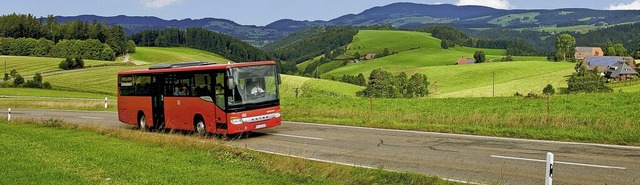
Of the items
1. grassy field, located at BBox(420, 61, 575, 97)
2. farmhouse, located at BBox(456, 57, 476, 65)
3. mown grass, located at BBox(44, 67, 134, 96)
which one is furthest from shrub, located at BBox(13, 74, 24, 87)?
farmhouse, located at BBox(456, 57, 476, 65)

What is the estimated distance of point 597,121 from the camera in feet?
64.4

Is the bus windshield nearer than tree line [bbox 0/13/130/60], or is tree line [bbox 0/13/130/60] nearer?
the bus windshield

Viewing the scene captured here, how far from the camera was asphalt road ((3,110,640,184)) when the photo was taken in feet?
42.0

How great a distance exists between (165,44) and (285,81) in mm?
98227

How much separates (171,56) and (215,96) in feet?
441

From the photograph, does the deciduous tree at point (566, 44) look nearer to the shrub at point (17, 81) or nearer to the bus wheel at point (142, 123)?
the shrub at point (17, 81)

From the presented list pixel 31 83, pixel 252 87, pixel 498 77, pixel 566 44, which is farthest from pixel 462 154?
pixel 566 44

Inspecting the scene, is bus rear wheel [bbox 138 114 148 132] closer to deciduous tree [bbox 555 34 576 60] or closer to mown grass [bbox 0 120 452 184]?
mown grass [bbox 0 120 452 184]

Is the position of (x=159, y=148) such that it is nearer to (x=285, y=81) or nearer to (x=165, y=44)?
(x=285, y=81)

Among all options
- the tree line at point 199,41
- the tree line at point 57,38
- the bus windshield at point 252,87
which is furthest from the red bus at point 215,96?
the tree line at point 199,41

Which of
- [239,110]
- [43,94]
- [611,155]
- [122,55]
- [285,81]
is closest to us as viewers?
[611,155]

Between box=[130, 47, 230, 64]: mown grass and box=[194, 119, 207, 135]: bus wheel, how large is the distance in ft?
382

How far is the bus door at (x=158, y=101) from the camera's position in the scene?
80.3 ft

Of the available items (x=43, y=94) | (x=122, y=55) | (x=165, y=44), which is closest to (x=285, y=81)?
(x=43, y=94)
